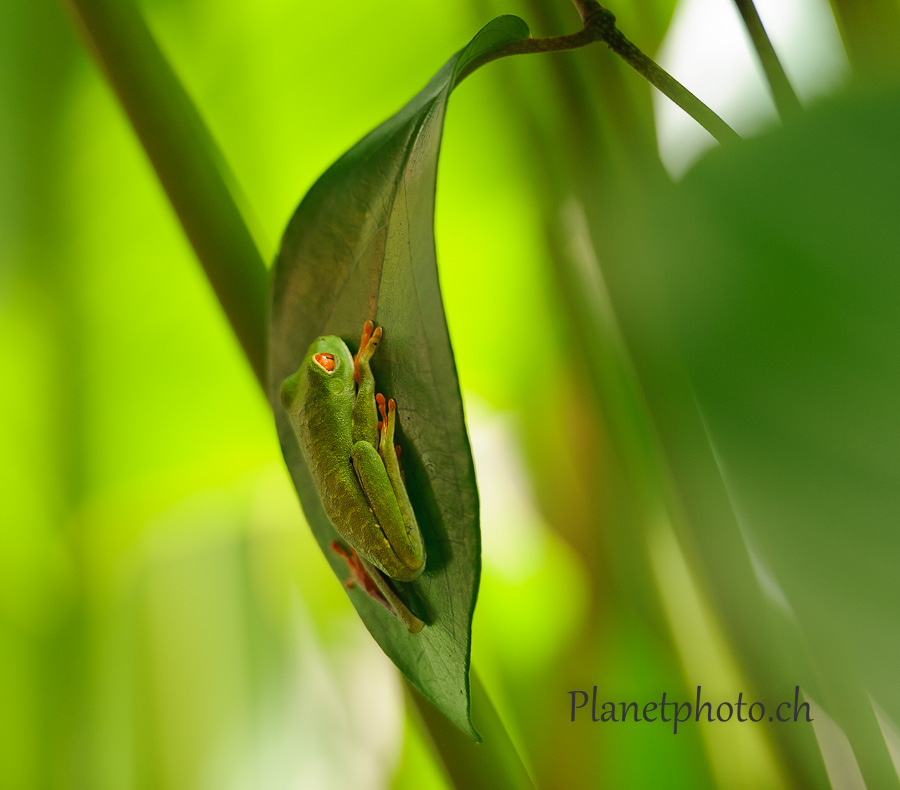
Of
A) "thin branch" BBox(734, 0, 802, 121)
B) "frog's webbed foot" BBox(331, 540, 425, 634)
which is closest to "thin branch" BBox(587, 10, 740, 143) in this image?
"thin branch" BBox(734, 0, 802, 121)

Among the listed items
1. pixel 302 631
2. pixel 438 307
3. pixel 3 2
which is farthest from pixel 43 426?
pixel 438 307

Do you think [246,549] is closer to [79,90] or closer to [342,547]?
[342,547]

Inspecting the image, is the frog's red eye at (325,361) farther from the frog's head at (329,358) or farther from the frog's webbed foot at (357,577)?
the frog's webbed foot at (357,577)

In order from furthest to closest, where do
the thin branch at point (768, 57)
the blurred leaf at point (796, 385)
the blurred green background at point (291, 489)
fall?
the blurred green background at point (291, 489) < the thin branch at point (768, 57) < the blurred leaf at point (796, 385)

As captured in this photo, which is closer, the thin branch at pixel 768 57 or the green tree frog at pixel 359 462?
the green tree frog at pixel 359 462

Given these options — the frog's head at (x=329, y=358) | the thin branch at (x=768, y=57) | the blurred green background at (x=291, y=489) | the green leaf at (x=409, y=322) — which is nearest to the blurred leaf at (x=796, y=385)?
the blurred green background at (x=291, y=489)

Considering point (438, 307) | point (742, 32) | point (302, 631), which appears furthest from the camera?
point (302, 631)

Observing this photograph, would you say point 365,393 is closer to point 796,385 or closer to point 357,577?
point 357,577
